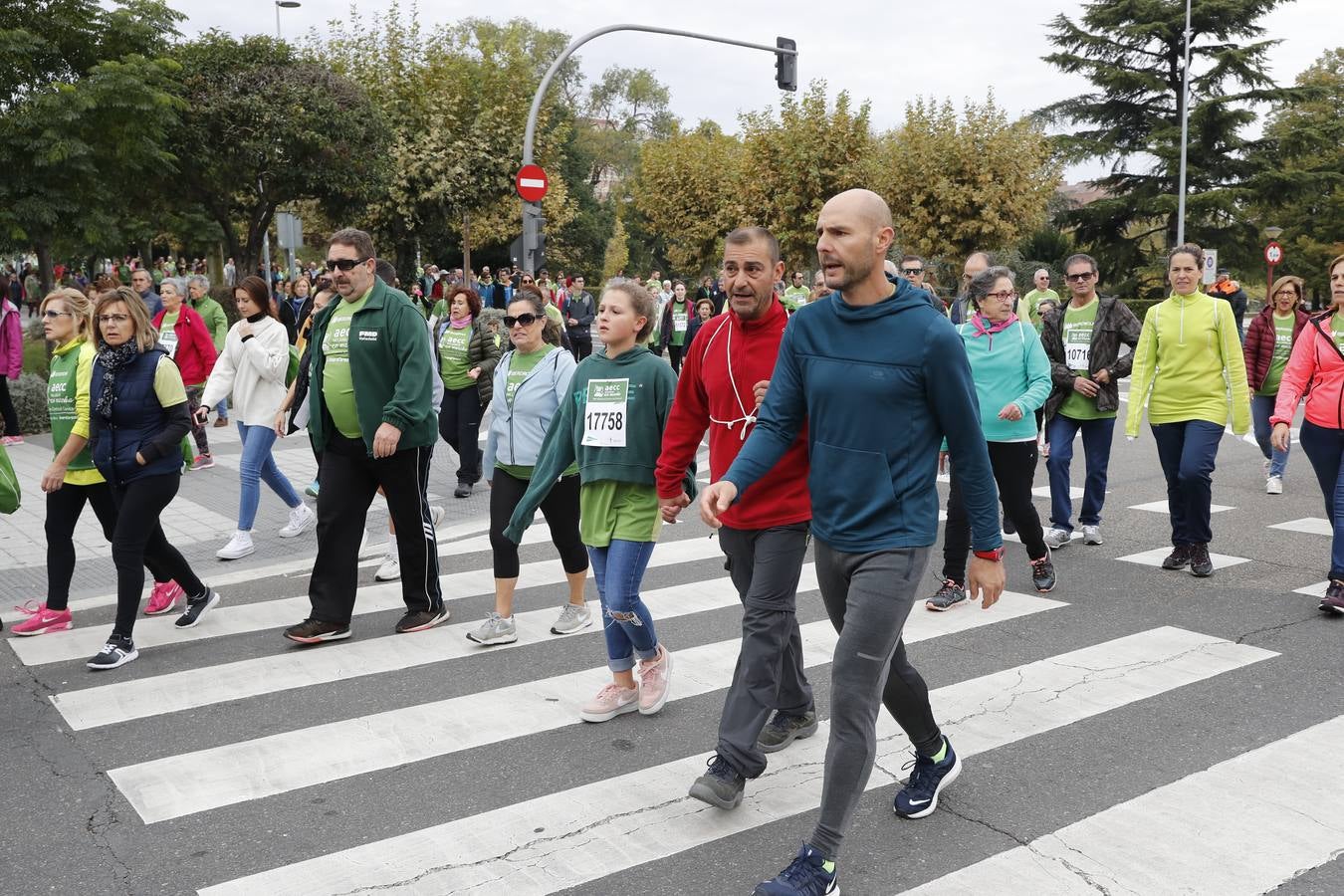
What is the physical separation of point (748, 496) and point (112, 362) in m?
3.63

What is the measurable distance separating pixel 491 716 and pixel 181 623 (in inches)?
92.9

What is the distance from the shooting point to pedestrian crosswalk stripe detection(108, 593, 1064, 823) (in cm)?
429

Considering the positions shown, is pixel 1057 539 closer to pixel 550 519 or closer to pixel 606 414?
pixel 550 519

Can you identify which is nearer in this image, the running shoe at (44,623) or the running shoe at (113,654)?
the running shoe at (113,654)

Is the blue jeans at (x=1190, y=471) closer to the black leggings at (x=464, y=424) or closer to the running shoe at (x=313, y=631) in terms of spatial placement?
the running shoe at (x=313, y=631)

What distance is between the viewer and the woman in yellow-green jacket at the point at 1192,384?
729 cm

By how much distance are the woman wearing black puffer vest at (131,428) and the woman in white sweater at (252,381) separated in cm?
218

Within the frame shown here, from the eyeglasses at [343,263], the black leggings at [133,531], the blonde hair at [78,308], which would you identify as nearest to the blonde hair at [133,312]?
the blonde hair at [78,308]

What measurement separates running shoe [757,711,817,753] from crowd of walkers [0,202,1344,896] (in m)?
0.01

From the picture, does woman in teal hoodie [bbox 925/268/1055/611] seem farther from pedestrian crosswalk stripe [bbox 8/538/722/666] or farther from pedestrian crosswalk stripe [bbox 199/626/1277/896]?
pedestrian crosswalk stripe [bbox 8/538/722/666]

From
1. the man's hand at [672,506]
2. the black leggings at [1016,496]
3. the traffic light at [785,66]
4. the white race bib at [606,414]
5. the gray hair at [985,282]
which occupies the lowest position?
the black leggings at [1016,496]

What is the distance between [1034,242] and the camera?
4441cm

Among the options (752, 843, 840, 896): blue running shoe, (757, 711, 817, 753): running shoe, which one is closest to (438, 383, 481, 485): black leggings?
(757, 711, 817, 753): running shoe

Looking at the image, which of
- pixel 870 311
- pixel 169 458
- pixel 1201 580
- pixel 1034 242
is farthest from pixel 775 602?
pixel 1034 242
